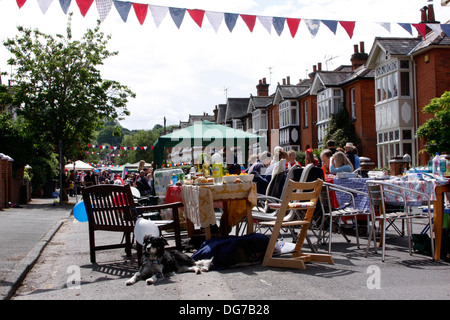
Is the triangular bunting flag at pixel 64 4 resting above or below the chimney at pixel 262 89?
below

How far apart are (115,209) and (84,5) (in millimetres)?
4552

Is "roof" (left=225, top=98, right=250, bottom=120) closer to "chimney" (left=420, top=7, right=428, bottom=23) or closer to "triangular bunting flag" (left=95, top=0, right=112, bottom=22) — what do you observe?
"chimney" (left=420, top=7, right=428, bottom=23)

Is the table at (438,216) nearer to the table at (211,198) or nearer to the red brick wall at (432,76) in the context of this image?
the table at (211,198)

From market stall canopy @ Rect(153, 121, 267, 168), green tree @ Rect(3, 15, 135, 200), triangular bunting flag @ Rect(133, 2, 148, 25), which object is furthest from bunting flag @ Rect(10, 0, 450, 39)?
green tree @ Rect(3, 15, 135, 200)

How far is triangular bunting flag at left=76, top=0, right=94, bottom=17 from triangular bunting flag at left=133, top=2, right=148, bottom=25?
3.09ft

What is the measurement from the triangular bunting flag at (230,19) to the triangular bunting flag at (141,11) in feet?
5.86

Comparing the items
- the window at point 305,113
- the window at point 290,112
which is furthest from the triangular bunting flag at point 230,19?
the window at point 290,112

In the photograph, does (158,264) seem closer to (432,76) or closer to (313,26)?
(313,26)

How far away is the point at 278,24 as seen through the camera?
35.8ft

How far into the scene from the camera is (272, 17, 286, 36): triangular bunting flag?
10.9 meters

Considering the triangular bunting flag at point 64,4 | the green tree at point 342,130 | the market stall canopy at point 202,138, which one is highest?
the triangular bunting flag at point 64,4

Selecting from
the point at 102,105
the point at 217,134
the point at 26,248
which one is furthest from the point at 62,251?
the point at 102,105

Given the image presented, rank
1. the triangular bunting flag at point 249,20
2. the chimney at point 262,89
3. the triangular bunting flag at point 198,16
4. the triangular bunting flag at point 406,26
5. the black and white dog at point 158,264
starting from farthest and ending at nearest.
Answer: the chimney at point 262,89 < the triangular bunting flag at point 406,26 < the triangular bunting flag at point 249,20 < the triangular bunting flag at point 198,16 < the black and white dog at point 158,264

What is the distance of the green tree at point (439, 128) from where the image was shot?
18.1 m
